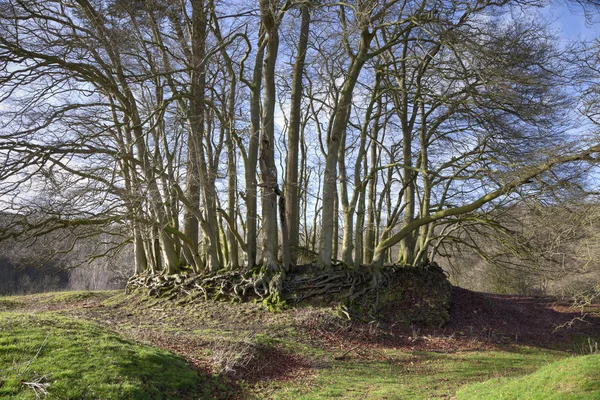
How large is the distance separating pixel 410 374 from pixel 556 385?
149 inches

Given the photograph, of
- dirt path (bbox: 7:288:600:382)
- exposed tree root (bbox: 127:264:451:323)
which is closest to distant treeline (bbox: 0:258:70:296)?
dirt path (bbox: 7:288:600:382)

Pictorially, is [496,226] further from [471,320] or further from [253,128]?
[253,128]

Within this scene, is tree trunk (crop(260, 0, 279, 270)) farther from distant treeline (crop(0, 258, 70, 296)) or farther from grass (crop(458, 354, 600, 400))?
distant treeline (crop(0, 258, 70, 296))

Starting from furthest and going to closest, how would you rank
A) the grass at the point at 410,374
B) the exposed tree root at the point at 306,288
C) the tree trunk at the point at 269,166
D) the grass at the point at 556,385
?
the exposed tree root at the point at 306,288
the tree trunk at the point at 269,166
the grass at the point at 410,374
the grass at the point at 556,385

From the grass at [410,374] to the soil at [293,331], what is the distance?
47 centimetres

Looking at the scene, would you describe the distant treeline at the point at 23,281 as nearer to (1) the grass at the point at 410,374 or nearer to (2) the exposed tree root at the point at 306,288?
(2) the exposed tree root at the point at 306,288

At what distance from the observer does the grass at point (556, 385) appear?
5746 millimetres

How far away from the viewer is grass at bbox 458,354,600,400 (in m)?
5.75

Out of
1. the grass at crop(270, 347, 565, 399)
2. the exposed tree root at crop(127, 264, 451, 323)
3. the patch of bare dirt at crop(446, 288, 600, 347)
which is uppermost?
the exposed tree root at crop(127, 264, 451, 323)

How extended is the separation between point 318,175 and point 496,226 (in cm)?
1091

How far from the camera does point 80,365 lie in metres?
6.42

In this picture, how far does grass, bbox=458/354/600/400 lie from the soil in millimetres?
3585

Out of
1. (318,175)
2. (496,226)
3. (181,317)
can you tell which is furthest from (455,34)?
(318,175)

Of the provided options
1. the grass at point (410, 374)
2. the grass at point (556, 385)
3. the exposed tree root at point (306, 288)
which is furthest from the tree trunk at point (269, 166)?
the grass at point (556, 385)
